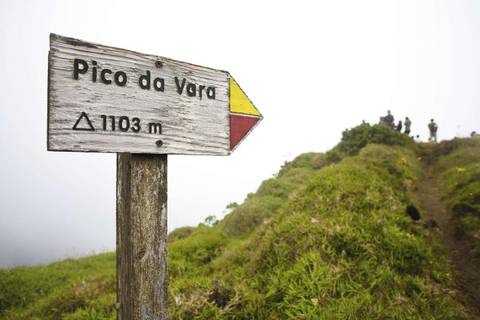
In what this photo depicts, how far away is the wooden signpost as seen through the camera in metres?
1.70

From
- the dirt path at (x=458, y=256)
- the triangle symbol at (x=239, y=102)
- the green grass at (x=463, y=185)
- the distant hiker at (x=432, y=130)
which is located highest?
the distant hiker at (x=432, y=130)

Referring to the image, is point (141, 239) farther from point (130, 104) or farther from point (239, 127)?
point (239, 127)

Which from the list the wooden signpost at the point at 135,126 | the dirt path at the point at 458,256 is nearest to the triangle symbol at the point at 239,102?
the wooden signpost at the point at 135,126

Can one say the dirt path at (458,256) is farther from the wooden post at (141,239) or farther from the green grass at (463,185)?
the wooden post at (141,239)

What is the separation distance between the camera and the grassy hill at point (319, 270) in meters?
4.58

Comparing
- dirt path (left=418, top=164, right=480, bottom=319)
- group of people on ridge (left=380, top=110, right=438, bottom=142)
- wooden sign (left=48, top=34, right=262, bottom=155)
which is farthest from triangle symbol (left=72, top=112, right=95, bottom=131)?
group of people on ridge (left=380, top=110, right=438, bottom=142)

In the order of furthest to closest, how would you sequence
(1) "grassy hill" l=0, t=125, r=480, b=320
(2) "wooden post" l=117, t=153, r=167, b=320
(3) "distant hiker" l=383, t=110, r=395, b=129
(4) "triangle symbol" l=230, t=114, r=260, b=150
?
(3) "distant hiker" l=383, t=110, r=395, b=129 < (1) "grassy hill" l=0, t=125, r=480, b=320 < (4) "triangle symbol" l=230, t=114, r=260, b=150 < (2) "wooden post" l=117, t=153, r=167, b=320

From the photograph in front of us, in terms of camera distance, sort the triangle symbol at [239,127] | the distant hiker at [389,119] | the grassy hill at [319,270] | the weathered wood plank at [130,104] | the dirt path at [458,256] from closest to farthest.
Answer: the weathered wood plank at [130,104] < the triangle symbol at [239,127] < the grassy hill at [319,270] < the dirt path at [458,256] < the distant hiker at [389,119]

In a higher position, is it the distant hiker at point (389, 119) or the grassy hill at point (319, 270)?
the distant hiker at point (389, 119)

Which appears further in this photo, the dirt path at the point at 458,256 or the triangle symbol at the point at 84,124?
the dirt path at the point at 458,256

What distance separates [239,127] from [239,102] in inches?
8.5

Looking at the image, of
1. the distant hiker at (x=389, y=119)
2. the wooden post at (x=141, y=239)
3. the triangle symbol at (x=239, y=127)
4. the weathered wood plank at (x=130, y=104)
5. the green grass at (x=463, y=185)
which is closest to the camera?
the weathered wood plank at (x=130, y=104)

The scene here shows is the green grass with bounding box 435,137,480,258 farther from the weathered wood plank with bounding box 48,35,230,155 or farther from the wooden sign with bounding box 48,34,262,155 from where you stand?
the weathered wood plank with bounding box 48,35,230,155

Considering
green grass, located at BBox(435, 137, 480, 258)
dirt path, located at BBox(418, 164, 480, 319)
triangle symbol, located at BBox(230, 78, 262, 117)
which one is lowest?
dirt path, located at BBox(418, 164, 480, 319)
